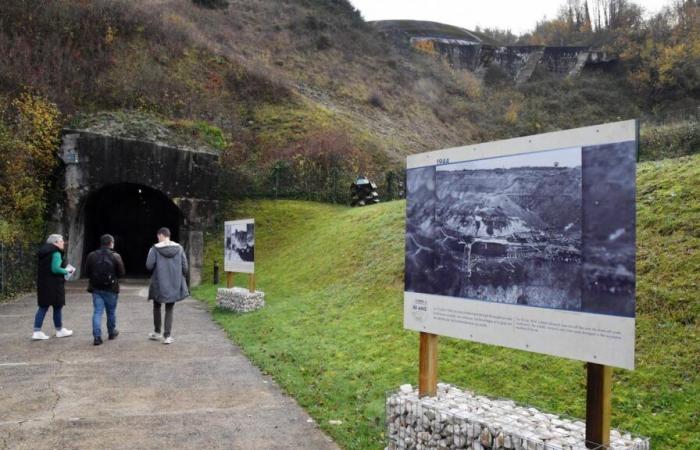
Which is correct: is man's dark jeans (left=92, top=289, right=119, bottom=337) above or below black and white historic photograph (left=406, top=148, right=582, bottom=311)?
below

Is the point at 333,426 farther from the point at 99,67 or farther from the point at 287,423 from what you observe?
the point at 99,67

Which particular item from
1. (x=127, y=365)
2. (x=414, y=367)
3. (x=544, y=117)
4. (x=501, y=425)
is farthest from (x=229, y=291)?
(x=544, y=117)

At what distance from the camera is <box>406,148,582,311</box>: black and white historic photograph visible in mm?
4074

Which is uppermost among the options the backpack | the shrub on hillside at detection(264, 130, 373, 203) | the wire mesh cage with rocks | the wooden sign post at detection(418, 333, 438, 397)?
the shrub on hillside at detection(264, 130, 373, 203)

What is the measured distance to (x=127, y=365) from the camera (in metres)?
8.41

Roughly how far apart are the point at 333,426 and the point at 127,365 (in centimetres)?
403

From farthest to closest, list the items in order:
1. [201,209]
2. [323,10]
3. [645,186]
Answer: [323,10] < [201,209] < [645,186]

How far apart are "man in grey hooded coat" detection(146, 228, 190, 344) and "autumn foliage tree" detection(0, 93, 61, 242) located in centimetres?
797

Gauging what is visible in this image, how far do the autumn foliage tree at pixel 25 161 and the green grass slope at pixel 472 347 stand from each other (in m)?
8.31

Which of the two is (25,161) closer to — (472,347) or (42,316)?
(42,316)

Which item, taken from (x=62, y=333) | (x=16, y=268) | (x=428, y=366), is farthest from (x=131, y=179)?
(x=428, y=366)

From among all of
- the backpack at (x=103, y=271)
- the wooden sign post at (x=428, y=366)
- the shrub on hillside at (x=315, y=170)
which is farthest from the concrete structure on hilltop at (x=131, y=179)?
the wooden sign post at (x=428, y=366)

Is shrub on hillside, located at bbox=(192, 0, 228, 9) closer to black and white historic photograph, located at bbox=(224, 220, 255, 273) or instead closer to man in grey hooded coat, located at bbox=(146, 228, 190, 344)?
black and white historic photograph, located at bbox=(224, 220, 255, 273)

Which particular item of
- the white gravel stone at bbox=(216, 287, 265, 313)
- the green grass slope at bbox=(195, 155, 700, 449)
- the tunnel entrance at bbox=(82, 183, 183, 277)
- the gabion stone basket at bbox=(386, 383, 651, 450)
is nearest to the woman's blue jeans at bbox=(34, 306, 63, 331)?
the green grass slope at bbox=(195, 155, 700, 449)
